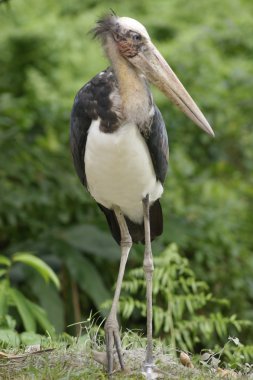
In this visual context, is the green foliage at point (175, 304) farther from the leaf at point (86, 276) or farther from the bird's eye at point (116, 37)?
the bird's eye at point (116, 37)

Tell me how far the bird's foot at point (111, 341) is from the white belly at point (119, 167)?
0.76 m

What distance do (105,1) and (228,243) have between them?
13.4 ft

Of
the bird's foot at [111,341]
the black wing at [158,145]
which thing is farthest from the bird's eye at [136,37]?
the bird's foot at [111,341]

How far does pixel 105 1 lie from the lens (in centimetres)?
1147

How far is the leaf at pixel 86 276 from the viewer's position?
776 centimetres

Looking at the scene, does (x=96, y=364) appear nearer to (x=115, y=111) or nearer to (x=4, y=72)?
(x=115, y=111)

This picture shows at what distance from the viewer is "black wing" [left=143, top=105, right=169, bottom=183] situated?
5.21 metres

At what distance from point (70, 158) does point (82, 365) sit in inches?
161

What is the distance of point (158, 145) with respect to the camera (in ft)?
17.3

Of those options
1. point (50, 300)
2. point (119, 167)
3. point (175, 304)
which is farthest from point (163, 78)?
point (50, 300)

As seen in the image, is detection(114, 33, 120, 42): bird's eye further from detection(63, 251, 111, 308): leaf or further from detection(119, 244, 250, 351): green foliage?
detection(63, 251, 111, 308): leaf

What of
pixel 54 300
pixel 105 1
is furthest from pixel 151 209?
pixel 105 1

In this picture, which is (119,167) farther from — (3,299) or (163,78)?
(3,299)

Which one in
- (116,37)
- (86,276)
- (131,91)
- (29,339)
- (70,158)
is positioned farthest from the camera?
(70,158)
